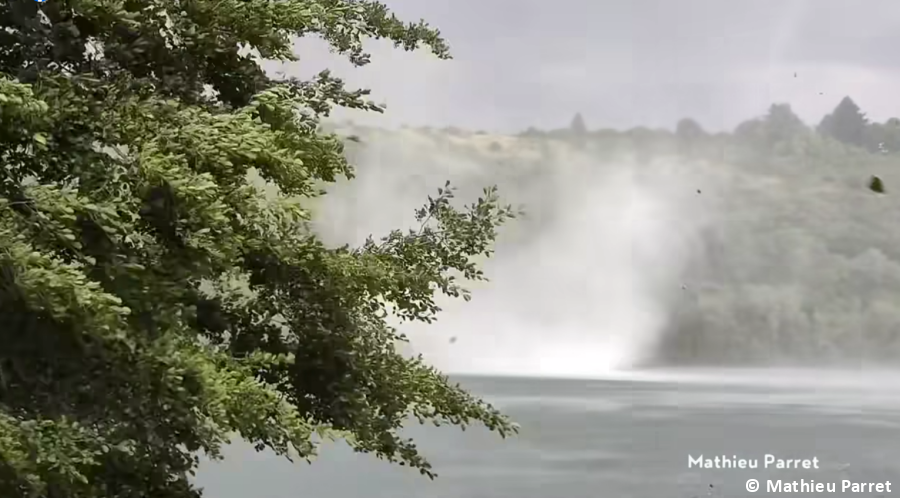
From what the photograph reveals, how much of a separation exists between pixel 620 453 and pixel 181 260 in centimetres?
1386

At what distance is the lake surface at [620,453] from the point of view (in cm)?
1087

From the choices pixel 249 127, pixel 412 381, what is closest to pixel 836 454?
pixel 412 381

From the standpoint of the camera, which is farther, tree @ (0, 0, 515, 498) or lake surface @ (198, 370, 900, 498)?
lake surface @ (198, 370, 900, 498)

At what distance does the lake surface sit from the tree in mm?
3642

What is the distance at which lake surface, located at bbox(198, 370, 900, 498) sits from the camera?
10.9 metres

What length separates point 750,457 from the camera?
1479 centimetres

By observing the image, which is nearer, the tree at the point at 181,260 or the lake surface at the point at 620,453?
the tree at the point at 181,260

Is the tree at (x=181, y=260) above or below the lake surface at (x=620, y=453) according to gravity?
above

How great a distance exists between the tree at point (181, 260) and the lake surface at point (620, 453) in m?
3.64

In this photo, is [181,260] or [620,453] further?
[620,453]

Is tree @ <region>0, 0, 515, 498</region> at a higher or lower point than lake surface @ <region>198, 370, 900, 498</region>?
higher

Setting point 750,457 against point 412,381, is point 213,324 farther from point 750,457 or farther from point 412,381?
point 750,457

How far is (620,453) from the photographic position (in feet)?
50.6

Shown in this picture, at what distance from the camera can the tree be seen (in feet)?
7.50
